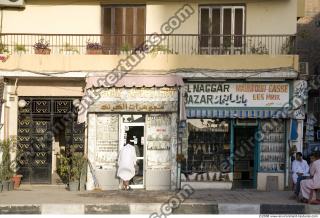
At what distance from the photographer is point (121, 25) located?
67.7ft

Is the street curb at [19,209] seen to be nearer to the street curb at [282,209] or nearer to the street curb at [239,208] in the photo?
the street curb at [239,208]

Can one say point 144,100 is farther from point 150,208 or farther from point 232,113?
point 150,208

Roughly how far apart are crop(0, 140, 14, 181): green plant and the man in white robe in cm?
348

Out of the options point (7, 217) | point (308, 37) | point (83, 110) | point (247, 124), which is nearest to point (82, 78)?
point (83, 110)

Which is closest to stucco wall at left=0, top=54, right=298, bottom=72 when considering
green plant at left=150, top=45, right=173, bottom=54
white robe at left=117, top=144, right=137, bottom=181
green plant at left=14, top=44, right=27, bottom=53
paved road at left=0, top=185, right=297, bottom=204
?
green plant at left=150, top=45, right=173, bottom=54

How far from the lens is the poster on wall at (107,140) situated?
19.4m

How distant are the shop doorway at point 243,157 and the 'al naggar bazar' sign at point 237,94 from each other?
1177 mm

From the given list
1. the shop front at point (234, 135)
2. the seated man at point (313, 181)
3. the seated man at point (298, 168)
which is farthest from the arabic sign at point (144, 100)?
the seated man at point (313, 181)

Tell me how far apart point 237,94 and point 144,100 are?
10.0 ft

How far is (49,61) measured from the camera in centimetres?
1925

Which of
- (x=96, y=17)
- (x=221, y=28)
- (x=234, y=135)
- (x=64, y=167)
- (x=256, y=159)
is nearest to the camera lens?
(x=64, y=167)

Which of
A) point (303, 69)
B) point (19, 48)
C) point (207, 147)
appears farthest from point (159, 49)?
point (303, 69)

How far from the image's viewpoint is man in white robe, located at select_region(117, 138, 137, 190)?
61.1 feet

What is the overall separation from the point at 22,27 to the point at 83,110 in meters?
4.04
